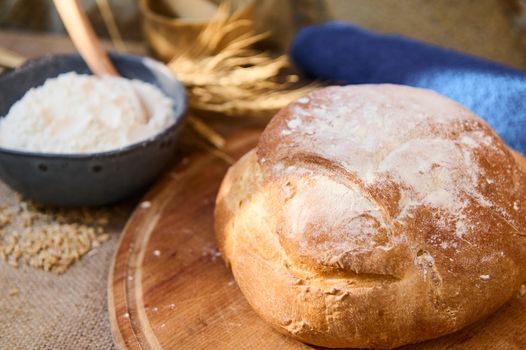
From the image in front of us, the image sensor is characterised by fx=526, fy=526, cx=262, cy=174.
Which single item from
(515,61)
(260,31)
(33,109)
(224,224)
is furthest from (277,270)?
(515,61)

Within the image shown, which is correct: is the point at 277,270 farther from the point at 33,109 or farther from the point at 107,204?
the point at 33,109

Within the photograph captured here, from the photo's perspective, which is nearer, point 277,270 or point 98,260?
point 277,270

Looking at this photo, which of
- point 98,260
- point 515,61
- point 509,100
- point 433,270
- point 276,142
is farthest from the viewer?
point 515,61

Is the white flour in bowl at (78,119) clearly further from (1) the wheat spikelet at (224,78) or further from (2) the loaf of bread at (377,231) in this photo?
(2) the loaf of bread at (377,231)

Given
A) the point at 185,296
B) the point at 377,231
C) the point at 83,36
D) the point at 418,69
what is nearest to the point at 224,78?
the point at 83,36

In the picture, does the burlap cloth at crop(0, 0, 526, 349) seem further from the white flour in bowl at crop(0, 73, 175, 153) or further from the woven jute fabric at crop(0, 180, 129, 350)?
the white flour in bowl at crop(0, 73, 175, 153)

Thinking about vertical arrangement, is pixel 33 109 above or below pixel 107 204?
above

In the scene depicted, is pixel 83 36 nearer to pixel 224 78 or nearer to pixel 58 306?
pixel 224 78
